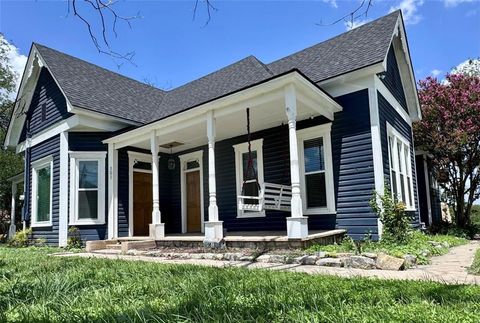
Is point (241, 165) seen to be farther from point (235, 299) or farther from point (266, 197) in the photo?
point (235, 299)

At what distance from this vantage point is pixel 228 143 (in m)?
11.0

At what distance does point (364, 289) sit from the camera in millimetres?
3488

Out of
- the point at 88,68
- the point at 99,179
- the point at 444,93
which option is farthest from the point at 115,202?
the point at 444,93

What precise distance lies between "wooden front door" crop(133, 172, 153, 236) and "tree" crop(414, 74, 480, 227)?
32.3 feet

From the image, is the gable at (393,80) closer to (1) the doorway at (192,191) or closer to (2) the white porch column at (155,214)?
(1) the doorway at (192,191)

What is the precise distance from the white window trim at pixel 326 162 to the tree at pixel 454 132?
6141 millimetres

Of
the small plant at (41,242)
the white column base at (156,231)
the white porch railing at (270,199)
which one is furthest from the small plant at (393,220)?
the small plant at (41,242)

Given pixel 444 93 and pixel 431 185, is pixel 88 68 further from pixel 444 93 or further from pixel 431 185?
pixel 431 185

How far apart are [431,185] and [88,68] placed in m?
14.3

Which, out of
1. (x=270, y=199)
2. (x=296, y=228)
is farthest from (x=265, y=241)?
(x=270, y=199)

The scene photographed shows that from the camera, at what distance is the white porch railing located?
24.8 ft

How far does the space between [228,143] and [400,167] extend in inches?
195

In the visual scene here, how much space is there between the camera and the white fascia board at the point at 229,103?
282 inches

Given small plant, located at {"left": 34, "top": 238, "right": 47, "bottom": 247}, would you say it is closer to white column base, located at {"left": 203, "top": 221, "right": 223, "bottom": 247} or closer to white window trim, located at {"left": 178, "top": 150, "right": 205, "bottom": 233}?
white window trim, located at {"left": 178, "top": 150, "right": 205, "bottom": 233}
